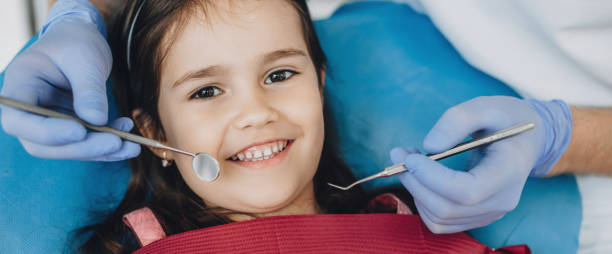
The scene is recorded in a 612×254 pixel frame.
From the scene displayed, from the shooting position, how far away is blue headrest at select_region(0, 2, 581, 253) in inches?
44.1

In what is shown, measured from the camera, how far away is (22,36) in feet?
6.09

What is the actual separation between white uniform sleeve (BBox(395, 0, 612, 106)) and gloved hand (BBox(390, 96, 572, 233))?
11.4 inches

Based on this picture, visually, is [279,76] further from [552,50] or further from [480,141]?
[552,50]

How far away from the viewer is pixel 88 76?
952 millimetres

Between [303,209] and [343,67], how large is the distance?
545mm

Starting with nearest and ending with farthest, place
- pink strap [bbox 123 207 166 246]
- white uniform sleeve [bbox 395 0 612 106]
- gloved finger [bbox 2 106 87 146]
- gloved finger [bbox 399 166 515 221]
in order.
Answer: gloved finger [bbox 2 106 87 146]
gloved finger [bbox 399 166 515 221]
pink strap [bbox 123 207 166 246]
white uniform sleeve [bbox 395 0 612 106]

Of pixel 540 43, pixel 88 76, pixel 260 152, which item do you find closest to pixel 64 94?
pixel 88 76

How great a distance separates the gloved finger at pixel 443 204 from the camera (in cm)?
94

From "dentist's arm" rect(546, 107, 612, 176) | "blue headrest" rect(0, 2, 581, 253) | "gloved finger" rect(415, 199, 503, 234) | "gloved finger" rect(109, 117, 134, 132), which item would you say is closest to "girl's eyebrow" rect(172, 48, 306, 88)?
"gloved finger" rect(109, 117, 134, 132)

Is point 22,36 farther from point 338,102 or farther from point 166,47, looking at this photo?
point 338,102

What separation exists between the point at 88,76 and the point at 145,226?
353 millimetres

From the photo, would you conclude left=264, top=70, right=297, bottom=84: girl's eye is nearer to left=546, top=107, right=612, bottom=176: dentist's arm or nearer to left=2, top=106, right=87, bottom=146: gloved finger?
left=2, top=106, right=87, bottom=146: gloved finger

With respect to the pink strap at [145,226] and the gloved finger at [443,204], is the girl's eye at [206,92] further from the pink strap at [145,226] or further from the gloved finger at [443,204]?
the gloved finger at [443,204]

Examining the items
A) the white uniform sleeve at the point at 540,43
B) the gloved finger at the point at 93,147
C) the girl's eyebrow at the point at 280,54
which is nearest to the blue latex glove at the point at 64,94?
the gloved finger at the point at 93,147
